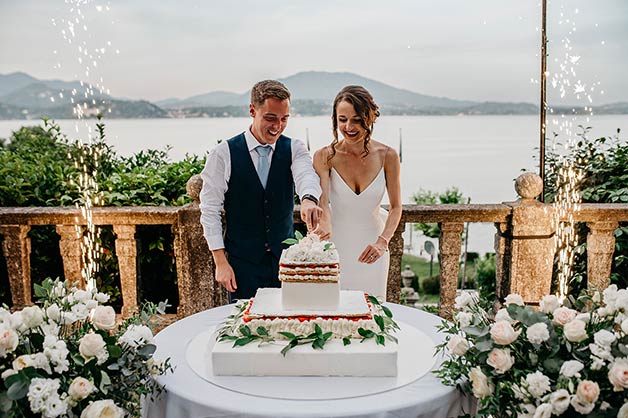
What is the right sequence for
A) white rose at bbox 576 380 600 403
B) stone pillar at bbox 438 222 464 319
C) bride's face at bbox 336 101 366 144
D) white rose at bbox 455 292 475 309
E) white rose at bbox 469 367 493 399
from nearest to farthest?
1. white rose at bbox 576 380 600 403
2. white rose at bbox 469 367 493 399
3. white rose at bbox 455 292 475 309
4. bride's face at bbox 336 101 366 144
5. stone pillar at bbox 438 222 464 319

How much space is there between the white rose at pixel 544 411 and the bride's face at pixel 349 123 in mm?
2051

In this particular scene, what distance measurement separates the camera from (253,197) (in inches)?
117

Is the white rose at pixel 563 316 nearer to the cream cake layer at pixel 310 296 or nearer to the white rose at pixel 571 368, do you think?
the white rose at pixel 571 368

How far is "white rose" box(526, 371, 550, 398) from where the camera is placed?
4.84 ft

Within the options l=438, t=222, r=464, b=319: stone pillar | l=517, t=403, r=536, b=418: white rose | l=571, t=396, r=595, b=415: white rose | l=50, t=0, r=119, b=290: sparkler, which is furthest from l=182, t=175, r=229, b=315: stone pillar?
l=571, t=396, r=595, b=415: white rose

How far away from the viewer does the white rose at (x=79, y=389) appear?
1.49 metres

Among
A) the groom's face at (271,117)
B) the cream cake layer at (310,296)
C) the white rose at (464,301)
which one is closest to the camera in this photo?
the white rose at (464,301)

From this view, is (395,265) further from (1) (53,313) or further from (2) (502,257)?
(1) (53,313)

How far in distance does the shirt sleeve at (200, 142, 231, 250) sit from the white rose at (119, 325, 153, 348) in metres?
1.18

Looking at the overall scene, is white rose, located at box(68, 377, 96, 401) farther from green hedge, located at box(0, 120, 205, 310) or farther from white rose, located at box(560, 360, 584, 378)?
green hedge, located at box(0, 120, 205, 310)

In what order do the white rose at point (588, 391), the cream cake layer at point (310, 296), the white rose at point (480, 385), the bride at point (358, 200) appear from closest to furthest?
the white rose at point (588, 391), the white rose at point (480, 385), the cream cake layer at point (310, 296), the bride at point (358, 200)

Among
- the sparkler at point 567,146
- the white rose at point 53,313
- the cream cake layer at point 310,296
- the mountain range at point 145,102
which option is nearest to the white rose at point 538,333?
the cream cake layer at point 310,296

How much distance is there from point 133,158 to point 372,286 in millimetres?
2765

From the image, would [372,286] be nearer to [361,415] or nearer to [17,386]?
[361,415]
